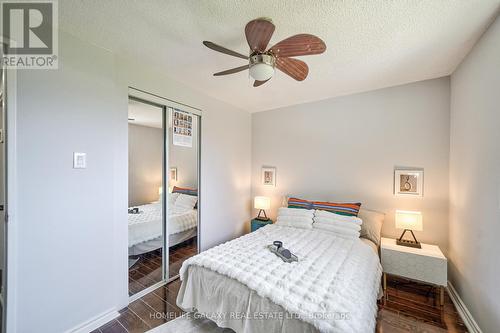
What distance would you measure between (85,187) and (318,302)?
2009 millimetres

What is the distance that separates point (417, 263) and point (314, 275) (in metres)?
1.31

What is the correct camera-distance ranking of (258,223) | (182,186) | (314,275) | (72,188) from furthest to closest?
(258,223), (182,186), (72,188), (314,275)

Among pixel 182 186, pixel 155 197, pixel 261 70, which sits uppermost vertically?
pixel 261 70

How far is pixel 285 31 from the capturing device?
159 cm

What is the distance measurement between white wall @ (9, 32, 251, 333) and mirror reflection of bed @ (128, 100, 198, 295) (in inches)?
7.6

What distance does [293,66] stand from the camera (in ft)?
5.73

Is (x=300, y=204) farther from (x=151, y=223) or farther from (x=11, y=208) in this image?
(x=11, y=208)

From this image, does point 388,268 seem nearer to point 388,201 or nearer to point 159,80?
point 388,201

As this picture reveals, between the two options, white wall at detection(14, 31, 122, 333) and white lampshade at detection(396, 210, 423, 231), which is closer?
white wall at detection(14, 31, 122, 333)

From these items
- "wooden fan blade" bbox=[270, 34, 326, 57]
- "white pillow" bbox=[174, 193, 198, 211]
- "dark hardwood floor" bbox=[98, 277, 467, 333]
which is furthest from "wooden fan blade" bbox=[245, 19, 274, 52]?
"dark hardwood floor" bbox=[98, 277, 467, 333]

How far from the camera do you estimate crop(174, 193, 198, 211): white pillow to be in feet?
8.75

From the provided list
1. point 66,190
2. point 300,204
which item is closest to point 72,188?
point 66,190

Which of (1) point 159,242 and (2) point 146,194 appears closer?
(2) point 146,194

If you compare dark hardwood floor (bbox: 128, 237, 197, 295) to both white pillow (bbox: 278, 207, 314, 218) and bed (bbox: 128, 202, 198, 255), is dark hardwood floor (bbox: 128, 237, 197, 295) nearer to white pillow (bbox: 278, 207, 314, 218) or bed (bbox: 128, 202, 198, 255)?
bed (bbox: 128, 202, 198, 255)
